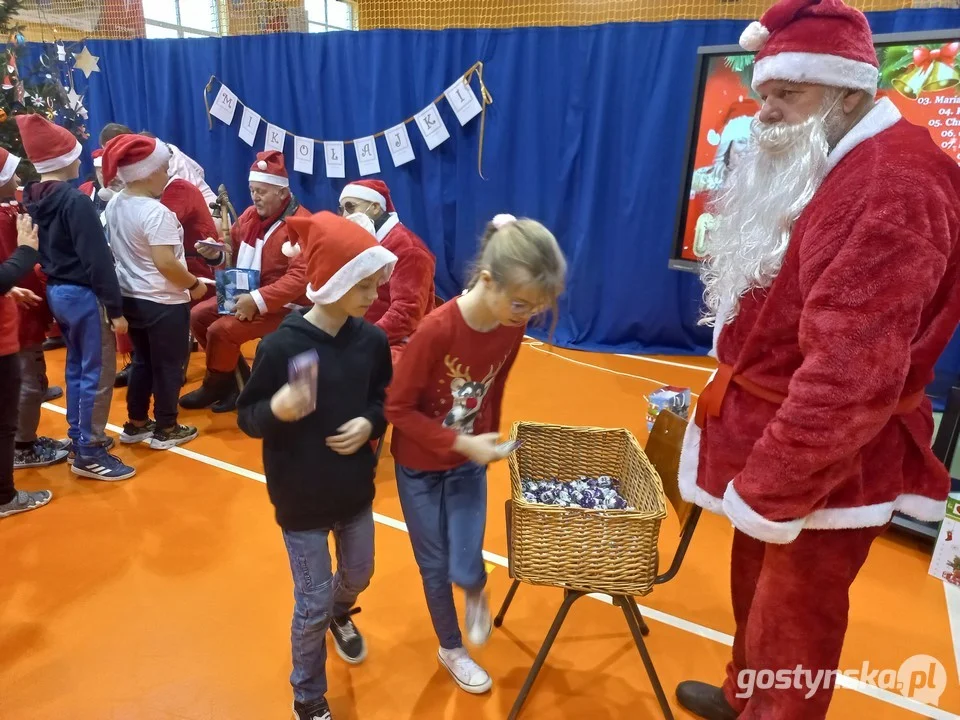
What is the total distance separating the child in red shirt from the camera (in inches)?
59.7

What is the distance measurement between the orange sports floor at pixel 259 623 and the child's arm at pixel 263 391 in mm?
942

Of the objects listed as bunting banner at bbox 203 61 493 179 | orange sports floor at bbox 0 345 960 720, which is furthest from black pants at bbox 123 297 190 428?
bunting banner at bbox 203 61 493 179

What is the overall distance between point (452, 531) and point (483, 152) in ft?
13.6

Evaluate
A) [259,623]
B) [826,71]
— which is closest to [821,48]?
[826,71]

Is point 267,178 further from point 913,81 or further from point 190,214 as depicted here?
point 913,81

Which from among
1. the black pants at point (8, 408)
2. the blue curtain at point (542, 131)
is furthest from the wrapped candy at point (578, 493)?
the blue curtain at point (542, 131)

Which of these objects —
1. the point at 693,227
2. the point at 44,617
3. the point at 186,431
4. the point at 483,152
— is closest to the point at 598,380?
the point at 693,227

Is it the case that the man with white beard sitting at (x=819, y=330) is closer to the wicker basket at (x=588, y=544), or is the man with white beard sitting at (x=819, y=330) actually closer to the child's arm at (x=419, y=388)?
the wicker basket at (x=588, y=544)

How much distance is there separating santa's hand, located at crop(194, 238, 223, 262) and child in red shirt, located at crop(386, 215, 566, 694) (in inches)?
94.0

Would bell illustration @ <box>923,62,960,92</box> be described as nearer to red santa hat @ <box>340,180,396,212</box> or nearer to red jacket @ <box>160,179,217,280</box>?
red santa hat @ <box>340,180,396,212</box>

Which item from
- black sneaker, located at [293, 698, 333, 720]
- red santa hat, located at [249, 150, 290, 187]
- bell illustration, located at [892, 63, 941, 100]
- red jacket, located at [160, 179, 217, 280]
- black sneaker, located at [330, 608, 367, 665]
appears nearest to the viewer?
black sneaker, located at [293, 698, 333, 720]

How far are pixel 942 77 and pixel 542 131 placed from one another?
8.61ft

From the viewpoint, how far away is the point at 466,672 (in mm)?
1902

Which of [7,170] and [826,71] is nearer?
[826,71]
